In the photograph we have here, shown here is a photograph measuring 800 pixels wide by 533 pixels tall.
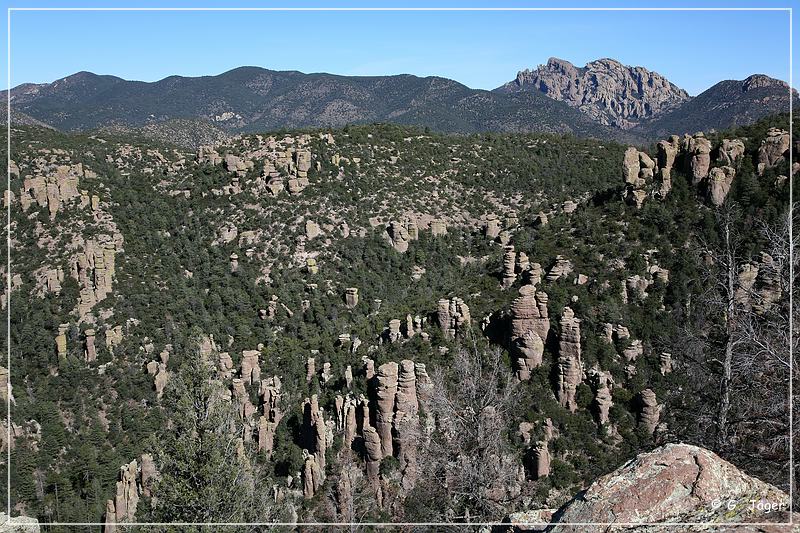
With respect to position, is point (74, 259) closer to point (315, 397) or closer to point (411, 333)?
point (315, 397)

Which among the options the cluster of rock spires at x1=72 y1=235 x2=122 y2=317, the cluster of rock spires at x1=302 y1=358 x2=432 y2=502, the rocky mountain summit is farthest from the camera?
the cluster of rock spires at x1=72 y1=235 x2=122 y2=317

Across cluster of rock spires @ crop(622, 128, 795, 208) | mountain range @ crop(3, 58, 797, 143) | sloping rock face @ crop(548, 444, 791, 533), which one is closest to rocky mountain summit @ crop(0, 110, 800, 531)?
sloping rock face @ crop(548, 444, 791, 533)

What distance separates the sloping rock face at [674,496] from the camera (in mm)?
6000

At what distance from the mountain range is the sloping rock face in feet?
359

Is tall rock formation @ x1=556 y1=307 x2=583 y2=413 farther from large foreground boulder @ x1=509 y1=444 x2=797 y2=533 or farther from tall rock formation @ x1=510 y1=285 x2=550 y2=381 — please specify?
large foreground boulder @ x1=509 y1=444 x2=797 y2=533

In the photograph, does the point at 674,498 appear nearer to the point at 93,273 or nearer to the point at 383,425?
the point at 383,425

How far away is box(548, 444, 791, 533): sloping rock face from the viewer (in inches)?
236

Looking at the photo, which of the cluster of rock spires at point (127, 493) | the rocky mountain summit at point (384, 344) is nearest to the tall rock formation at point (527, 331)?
the rocky mountain summit at point (384, 344)

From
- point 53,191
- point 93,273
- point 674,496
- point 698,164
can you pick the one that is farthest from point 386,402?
point 53,191

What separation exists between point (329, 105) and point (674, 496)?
17427 cm

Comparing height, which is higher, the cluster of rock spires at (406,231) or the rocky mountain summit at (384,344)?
the cluster of rock spires at (406,231)

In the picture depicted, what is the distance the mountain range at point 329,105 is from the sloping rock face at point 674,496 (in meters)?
109

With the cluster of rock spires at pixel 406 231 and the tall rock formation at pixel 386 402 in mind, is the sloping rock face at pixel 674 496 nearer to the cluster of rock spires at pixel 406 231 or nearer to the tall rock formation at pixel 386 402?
the tall rock formation at pixel 386 402

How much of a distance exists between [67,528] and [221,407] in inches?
744
